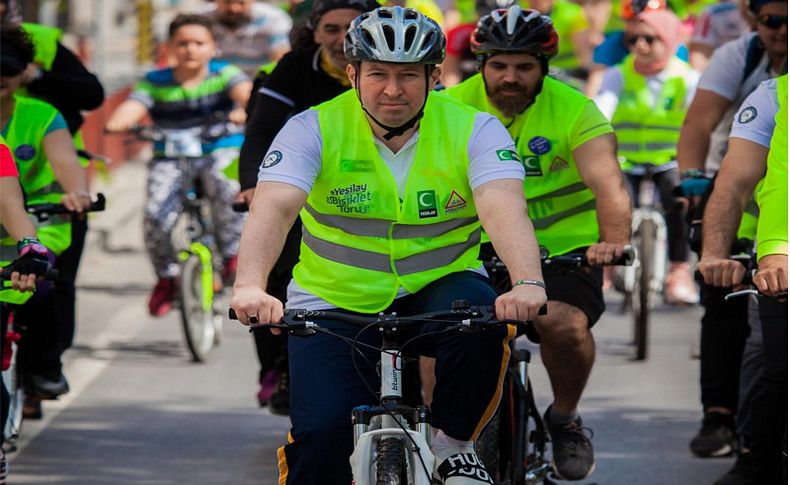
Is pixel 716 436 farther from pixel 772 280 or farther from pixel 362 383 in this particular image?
pixel 362 383

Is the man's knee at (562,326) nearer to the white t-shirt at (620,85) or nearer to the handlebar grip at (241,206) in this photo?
the handlebar grip at (241,206)

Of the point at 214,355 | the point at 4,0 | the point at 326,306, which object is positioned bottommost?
the point at 214,355

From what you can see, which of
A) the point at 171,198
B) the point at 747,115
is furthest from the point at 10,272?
the point at 171,198

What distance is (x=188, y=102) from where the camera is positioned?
39.7 feet

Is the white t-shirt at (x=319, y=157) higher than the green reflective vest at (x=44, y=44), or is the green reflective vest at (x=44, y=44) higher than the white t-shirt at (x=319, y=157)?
the green reflective vest at (x=44, y=44)

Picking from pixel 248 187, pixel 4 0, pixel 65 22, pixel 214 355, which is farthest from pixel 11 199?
pixel 65 22

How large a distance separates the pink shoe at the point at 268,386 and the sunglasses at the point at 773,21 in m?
2.66

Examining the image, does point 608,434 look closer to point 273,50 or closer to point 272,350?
point 272,350

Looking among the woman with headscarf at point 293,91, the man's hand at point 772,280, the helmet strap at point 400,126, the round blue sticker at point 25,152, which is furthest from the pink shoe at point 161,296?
the man's hand at point 772,280

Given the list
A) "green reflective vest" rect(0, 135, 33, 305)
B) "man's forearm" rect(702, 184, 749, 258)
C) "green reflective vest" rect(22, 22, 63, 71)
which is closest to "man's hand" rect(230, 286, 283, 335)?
"man's forearm" rect(702, 184, 749, 258)

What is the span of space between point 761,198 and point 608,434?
298cm

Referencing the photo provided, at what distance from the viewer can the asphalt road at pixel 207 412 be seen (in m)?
8.21

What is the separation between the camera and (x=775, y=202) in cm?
611

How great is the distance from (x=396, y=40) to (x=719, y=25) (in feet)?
24.5
